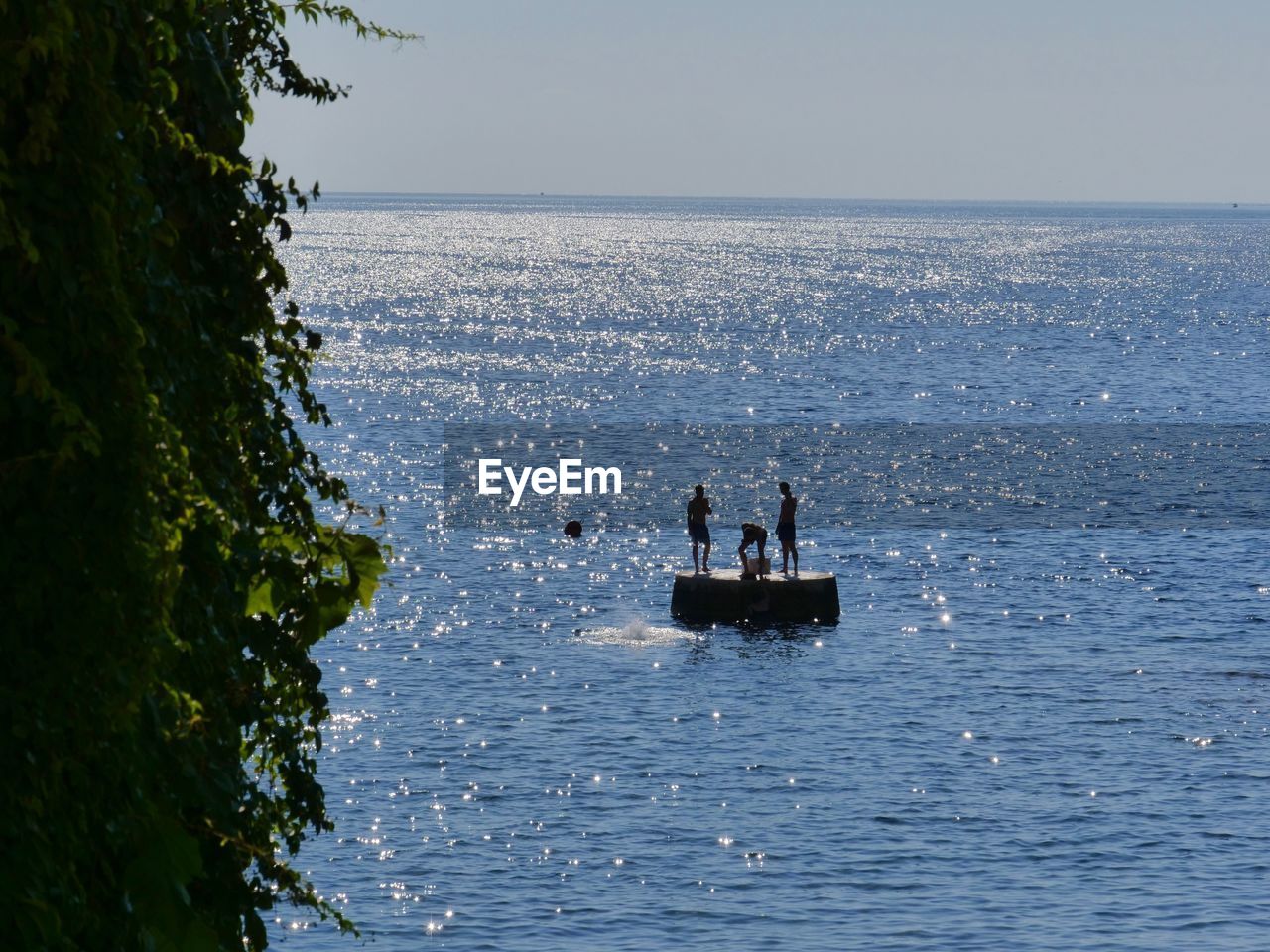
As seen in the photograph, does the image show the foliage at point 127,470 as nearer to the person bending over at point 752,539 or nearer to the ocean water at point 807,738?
the ocean water at point 807,738

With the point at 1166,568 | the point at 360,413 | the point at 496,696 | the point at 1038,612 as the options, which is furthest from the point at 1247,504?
the point at 360,413

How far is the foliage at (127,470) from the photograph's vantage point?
6773mm

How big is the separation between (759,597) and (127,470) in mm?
→ 40059

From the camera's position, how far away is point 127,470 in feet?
22.7

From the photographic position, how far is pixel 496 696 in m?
40.1

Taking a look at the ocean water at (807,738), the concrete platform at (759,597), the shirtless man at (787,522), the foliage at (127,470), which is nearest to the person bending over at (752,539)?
the concrete platform at (759,597)

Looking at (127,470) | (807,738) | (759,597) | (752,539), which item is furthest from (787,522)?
(127,470)

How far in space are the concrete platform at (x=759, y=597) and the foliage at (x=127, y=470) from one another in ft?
122

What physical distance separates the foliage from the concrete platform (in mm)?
37163

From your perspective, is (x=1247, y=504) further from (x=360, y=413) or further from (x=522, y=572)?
(x=360, y=413)

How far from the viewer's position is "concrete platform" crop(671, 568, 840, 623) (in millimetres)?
A: 46531

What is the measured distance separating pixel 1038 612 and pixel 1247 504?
25344 mm

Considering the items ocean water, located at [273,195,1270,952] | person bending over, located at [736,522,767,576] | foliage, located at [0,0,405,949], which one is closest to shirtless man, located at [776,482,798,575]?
person bending over, located at [736,522,767,576]

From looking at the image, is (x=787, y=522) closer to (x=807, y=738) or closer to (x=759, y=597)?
(x=759, y=597)
